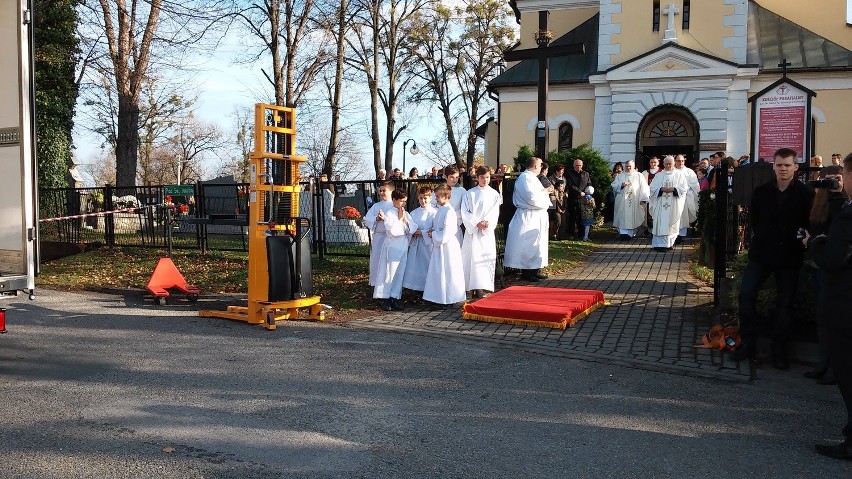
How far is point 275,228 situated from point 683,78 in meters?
23.7

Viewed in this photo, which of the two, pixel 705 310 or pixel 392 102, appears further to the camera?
pixel 392 102

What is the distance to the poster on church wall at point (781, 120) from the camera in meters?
9.33

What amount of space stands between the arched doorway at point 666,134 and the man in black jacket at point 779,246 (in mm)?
23140

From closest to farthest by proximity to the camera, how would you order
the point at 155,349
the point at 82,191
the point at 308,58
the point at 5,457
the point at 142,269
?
the point at 5,457
the point at 155,349
the point at 142,269
the point at 82,191
the point at 308,58

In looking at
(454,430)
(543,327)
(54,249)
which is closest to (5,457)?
(454,430)

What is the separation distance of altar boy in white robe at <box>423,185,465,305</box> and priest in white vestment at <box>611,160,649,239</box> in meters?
9.68

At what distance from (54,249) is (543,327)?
12.1 meters

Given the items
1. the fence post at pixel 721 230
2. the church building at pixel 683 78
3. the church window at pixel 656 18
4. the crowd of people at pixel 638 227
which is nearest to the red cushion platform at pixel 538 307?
the crowd of people at pixel 638 227

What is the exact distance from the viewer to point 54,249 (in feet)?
53.2

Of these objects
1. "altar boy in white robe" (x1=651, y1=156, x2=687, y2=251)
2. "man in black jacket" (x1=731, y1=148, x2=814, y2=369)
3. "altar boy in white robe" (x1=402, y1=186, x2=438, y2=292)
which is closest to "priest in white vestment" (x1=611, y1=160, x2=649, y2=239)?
"altar boy in white robe" (x1=651, y1=156, x2=687, y2=251)

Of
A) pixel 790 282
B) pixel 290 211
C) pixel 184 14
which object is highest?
pixel 184 14

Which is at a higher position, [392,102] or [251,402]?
[392,102]

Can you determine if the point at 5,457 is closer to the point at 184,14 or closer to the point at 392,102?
the point at 184,14

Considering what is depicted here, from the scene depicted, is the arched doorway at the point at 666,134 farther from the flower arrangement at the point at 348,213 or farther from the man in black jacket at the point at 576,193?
the flower arrangement at the point at 348,213
